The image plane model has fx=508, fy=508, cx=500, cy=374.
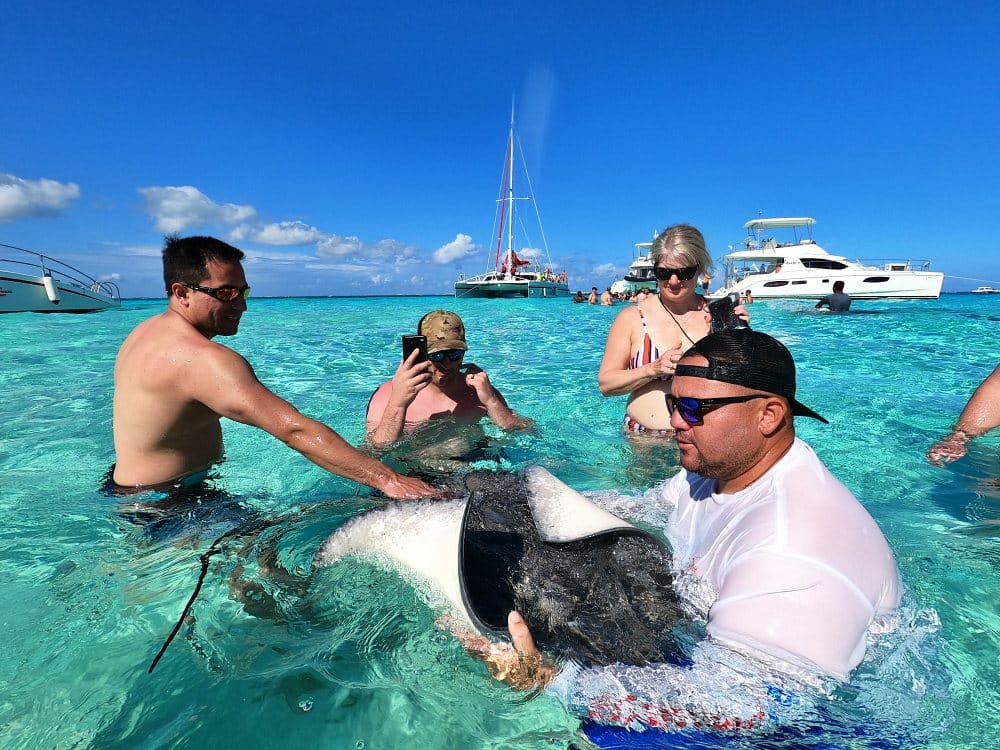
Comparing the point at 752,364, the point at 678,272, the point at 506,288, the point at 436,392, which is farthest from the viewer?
the point at 506,288

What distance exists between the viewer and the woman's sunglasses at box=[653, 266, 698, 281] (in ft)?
12.2

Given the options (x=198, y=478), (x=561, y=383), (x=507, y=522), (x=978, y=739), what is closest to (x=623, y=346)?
(x=507, y=522)

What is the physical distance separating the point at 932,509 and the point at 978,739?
2465 mm

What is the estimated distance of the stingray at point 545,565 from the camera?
1867 mm

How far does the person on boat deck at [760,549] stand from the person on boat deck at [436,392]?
2091 mm

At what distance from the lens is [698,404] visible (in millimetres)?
1861

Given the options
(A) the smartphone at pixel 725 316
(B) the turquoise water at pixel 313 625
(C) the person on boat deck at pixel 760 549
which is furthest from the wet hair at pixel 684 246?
(C) the person on boat deck at pixel 760 549

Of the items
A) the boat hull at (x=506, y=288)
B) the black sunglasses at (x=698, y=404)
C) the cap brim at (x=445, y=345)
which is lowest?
the boat hull at (x=506, y=288)

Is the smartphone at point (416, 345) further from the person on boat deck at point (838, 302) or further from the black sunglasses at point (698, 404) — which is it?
the person on boat deck at point (838, 302)

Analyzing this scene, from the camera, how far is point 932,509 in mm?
3762

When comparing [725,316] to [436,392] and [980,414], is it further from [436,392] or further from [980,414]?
[436,392]

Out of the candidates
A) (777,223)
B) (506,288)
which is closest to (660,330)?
(777,223)

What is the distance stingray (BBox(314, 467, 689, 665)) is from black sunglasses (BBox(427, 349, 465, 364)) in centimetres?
167

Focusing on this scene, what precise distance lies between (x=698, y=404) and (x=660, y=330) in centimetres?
223
